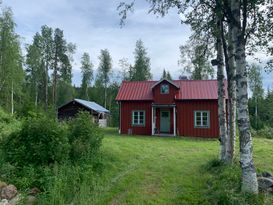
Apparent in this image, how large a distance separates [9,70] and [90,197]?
24.6m

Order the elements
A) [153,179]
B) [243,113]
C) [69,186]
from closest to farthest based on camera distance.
Result: [243,113] < [69,186] < [153,179]

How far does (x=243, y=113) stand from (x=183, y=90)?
615 inches

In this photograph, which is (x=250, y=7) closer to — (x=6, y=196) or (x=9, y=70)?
(x=6, y=196)

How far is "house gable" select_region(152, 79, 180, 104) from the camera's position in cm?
2122

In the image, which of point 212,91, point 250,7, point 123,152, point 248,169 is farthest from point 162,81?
point 248,169

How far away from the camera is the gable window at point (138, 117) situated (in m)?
22.0

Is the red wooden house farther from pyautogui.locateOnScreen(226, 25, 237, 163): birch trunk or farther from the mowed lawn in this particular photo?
pyautogui.locateOnScreen(226, 25, 237, 163): birch trunk

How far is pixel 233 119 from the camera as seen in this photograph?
8.80m

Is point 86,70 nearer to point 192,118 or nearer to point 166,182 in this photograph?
point 192,118

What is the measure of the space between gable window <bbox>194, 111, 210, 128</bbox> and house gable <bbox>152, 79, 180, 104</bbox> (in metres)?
1.92

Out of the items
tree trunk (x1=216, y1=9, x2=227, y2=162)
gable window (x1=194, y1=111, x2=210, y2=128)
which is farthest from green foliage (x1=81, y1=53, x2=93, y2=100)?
tree trunk (x1=216, y1=9, x2=227, y2=162)

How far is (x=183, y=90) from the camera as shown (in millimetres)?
21719

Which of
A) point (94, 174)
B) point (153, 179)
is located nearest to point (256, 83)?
point (153, 179)

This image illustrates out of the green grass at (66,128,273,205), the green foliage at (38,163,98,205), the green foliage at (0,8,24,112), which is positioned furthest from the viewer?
the green foliage at (0,8,24,112)
